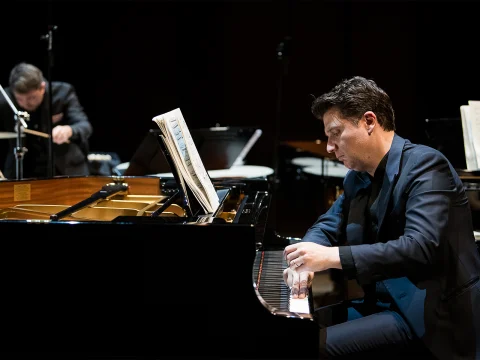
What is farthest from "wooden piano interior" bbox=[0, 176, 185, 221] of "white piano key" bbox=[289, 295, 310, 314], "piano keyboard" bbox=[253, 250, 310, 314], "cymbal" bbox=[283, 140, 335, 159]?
"cymbal" bbox=[283, 140, 335, 159]

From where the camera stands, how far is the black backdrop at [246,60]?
6.77 metres

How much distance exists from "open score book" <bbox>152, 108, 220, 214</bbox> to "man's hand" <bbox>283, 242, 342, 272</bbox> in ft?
1.58

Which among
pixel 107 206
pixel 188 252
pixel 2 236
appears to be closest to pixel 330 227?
pixel 188 252

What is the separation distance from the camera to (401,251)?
1848 mm

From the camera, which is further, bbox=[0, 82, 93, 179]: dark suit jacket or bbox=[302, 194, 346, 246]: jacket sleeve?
bbox=[0, 82, 93, 179]: dark suit jacket

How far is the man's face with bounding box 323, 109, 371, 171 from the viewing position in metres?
2.09

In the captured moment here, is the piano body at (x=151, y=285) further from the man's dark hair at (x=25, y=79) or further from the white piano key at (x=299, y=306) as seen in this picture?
the man's dark hair at (x=25, y=79)

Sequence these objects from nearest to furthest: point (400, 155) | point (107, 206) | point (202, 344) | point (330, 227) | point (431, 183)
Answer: point (202, 344)
point (431, 183)
point (400, 155)
point (330, 227)
point (107, 206)

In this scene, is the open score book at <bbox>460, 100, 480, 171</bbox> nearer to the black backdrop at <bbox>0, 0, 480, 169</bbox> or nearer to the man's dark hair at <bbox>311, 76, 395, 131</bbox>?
the man's dark hair at <bbox>311, 76, 395, 131</bbox>

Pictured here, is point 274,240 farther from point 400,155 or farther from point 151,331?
point 151,331

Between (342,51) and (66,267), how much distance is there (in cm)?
576

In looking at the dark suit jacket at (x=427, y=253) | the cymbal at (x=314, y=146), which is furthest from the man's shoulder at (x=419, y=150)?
the cymbal at (x=314, y=146)

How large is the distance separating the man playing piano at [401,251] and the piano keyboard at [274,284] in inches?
2.0

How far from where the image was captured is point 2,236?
1.84 m
